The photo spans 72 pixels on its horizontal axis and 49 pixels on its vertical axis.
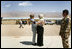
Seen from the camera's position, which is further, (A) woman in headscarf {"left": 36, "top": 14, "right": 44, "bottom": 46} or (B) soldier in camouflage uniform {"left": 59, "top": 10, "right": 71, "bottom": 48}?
(A) woman in headscarf {"left": 36, "top": 14, "right": 44, "bottom": 46}

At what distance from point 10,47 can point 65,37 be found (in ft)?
8.37

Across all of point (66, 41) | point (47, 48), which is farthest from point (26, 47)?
point (66, 41)

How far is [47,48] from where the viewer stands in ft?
23.8

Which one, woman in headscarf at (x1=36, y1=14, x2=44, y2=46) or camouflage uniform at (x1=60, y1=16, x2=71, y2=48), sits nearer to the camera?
camouflage uniform at (x1=60, y1=16, x2=71, y2=48)

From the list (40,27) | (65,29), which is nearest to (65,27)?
(65,29)

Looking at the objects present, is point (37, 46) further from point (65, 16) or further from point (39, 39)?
point (65, 16)

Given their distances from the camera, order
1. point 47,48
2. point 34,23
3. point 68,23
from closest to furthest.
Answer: point 68,23 < point 47,48 < point 34,23

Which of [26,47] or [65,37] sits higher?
[65,37]

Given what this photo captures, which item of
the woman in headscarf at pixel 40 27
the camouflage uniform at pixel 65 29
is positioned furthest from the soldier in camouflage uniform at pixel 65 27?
the woman in headscarf at pixel 40 27

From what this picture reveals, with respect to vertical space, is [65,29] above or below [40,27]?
above

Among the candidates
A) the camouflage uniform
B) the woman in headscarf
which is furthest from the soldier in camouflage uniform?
the woman in headscarf

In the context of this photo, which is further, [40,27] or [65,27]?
[40,27]

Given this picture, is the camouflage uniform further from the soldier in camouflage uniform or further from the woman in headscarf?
the woman in headscarf

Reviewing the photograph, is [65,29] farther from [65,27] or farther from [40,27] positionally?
[40,27]
